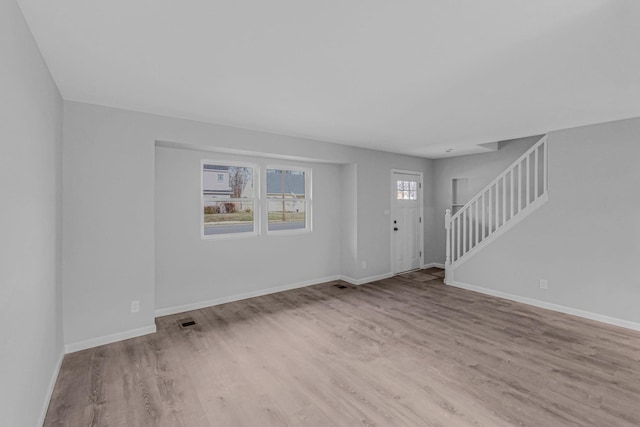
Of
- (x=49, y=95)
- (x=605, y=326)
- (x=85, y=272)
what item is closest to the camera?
(x=49, y=95)

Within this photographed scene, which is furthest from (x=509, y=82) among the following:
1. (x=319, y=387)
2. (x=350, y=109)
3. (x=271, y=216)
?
(x=271, y=216)

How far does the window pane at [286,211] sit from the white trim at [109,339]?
233 cm

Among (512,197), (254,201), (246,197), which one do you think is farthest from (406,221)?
(246,197)

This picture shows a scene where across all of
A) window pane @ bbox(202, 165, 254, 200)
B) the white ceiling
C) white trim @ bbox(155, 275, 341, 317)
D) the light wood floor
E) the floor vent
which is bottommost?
the light wood floor

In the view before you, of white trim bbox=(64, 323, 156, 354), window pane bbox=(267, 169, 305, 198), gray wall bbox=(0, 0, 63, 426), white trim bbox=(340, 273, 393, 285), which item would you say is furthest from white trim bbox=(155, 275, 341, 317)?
window pane bbox=(267, 169, 305, 198)

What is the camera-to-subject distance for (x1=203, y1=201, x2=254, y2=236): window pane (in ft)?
14.3

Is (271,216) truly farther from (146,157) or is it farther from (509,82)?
(509,82)

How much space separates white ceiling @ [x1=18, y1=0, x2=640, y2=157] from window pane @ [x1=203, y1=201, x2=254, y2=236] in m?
1.44

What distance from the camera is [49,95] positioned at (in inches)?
92.7

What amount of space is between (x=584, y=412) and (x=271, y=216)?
423cm

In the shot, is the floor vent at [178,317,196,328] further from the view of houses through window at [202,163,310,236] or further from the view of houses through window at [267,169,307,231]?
the view of houses through window at [267,169,307,231]

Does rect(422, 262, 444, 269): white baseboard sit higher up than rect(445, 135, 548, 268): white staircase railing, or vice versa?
rect(445, 135, 548, 268): white staircase railing

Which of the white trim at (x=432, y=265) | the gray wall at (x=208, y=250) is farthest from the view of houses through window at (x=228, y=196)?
the white trim at (x=432, y=265)

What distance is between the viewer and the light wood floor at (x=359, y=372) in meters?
2.09
